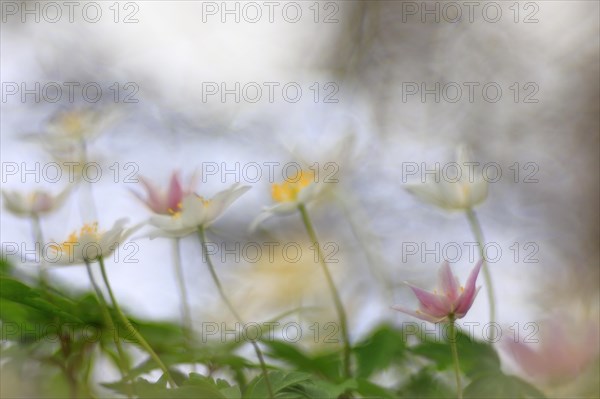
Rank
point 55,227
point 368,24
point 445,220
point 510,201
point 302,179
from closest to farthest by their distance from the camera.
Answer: point 302,179, point 55,227, point 445,220, point 510,201, point 368,24

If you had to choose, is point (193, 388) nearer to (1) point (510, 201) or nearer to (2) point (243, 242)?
(2) point (243, 242)

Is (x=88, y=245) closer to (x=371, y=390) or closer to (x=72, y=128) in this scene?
(x=371, y=390)

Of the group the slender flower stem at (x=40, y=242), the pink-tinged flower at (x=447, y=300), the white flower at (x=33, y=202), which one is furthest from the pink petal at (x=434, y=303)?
the white flower at (x=33, y=202)

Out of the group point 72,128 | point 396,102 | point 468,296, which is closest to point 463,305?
point 468,296

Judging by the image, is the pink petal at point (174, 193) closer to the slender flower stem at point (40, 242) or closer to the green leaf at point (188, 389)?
the slender flower stem at point (40, 242)

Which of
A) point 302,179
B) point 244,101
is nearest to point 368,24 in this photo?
point 244,101

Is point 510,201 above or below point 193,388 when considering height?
below

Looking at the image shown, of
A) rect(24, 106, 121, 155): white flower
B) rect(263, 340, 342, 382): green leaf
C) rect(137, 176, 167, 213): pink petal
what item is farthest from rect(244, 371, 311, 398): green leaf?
rect(24, 106, 121, 155): white flower
